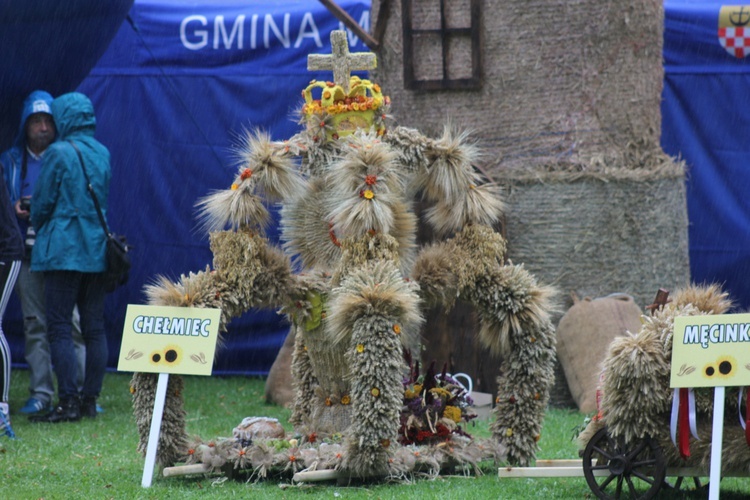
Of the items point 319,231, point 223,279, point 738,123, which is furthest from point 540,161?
point 223,279

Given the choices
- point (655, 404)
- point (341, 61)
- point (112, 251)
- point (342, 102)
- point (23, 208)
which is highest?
point (341, 61)

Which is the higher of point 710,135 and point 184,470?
point 710,135

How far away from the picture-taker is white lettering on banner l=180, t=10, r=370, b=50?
8.23 metres

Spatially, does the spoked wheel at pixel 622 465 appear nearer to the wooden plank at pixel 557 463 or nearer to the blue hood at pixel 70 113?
the wooden plank at pixel 557 463

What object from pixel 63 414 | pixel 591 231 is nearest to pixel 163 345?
pixel 63 414

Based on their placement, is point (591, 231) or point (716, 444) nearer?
point (716, 444)

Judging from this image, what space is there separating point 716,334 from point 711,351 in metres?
0.07

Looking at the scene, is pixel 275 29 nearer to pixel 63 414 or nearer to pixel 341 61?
pixel 63 414

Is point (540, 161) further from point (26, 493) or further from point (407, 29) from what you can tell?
point (26, 493)

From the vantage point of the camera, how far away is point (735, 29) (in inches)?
316

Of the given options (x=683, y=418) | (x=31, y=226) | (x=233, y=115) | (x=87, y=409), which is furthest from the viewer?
(x=233, y=115)

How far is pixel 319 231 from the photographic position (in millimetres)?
4855

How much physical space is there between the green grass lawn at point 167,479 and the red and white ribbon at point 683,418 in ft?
1.59

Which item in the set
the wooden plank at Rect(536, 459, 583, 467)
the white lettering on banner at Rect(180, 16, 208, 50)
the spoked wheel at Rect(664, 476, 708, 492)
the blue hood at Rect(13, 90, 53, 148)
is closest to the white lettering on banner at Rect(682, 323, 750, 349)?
the spoked wheel at Rect(664, 476, 708, 492)
